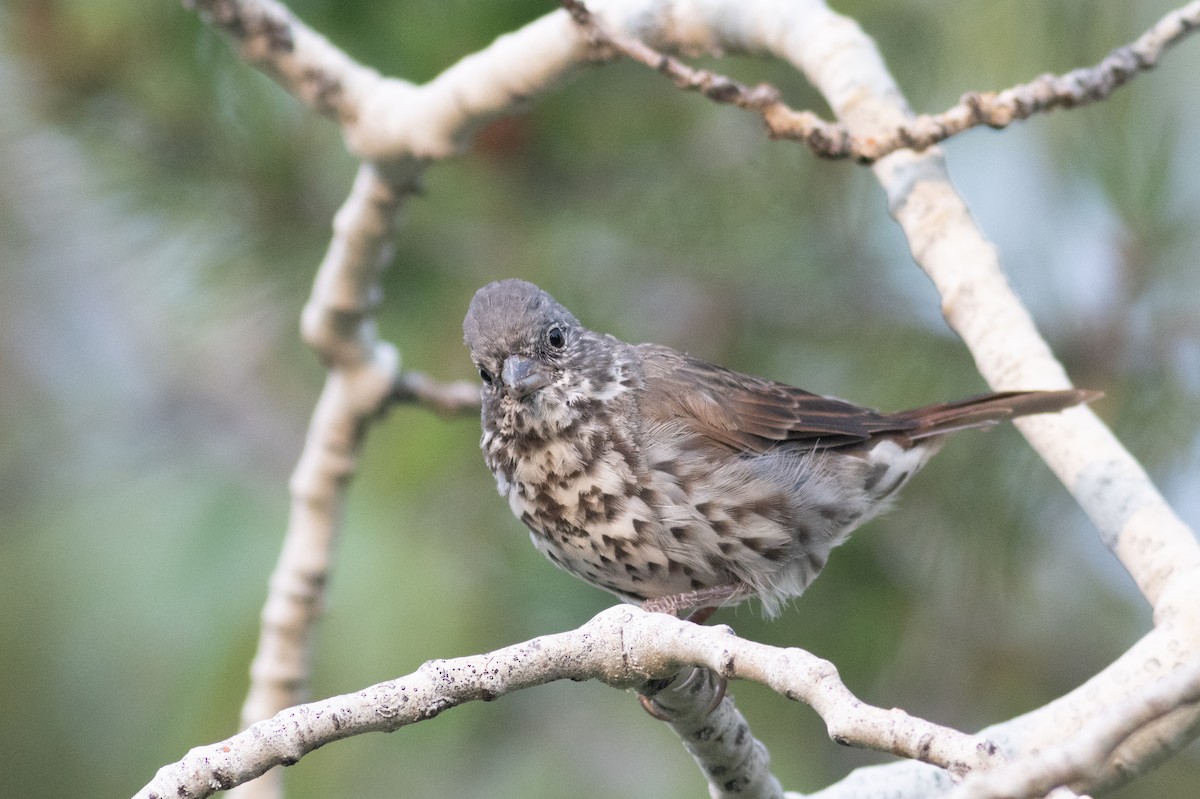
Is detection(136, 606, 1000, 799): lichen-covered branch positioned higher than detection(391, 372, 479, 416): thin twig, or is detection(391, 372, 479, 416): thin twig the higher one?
detection(391, 372, 479, 416): thin twig

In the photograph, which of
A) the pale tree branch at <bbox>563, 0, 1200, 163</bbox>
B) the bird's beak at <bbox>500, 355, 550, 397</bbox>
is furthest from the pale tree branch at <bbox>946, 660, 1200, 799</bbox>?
the bird's beak at <bbox>500, 355, 550, 397</bbox>

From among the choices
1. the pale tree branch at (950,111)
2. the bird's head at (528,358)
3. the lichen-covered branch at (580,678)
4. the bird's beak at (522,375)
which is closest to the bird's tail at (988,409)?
the pale tree branch at (950,111)

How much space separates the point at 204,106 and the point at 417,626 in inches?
86.8

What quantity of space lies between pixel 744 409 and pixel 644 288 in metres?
1.60

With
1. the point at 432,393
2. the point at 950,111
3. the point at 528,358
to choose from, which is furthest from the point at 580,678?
the point at 432,393

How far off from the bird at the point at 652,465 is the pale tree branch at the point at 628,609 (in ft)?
1.27

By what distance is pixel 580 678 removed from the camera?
2.46m

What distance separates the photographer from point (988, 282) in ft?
11.2

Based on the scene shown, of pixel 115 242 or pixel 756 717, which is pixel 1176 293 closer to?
pixel 756 717

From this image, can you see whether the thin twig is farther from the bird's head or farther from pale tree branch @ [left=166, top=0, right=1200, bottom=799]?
the bird's head

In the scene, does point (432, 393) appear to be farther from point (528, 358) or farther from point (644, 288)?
point (644, 288)

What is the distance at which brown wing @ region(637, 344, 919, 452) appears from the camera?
3969mm

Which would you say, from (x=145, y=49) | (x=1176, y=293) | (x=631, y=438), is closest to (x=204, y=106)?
(x=145, y=49)

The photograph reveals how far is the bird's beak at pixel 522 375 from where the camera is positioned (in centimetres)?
369
